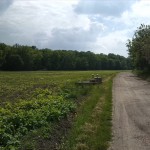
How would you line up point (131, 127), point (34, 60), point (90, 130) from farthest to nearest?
1. point (34, 60)
2. point (131, 127)
3. point (90, 130)

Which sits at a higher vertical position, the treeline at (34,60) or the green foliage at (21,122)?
the treeline at (34,60)

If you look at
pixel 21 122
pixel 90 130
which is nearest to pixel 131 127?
pixel 90 130

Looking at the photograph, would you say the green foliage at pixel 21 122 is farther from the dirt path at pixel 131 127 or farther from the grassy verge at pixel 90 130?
the dirt path at pixel 131 127

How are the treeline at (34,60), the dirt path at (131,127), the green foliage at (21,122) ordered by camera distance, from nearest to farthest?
1. the green foliage at (21,122)
2. the dirt path at (131,127)
3. the treeline at (34,60)

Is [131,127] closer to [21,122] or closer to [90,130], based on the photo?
[90,130]

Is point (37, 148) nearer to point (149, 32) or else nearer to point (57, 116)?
point (57, 116)

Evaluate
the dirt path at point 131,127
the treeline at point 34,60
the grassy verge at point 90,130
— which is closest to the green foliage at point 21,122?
the grassy verge at point 90,130

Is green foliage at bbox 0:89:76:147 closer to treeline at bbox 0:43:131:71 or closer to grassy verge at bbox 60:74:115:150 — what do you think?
grassy verge at bbox 60:74:115:150

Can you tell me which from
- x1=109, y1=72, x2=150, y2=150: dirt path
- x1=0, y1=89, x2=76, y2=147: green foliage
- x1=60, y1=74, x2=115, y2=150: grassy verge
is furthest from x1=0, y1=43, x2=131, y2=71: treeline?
x1=0, y1=89, x2=76, y2=147: green foliage

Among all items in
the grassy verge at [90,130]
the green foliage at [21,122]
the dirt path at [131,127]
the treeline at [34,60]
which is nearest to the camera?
the green foliage at [21,122]

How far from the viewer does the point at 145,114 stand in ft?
54.3

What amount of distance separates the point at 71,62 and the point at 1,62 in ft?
186

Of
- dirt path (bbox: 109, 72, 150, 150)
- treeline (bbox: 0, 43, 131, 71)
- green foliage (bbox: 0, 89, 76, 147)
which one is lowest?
dirt path (bbox: 109, 72, 150, 150)

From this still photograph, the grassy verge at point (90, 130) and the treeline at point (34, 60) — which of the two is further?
the treeline at point (34, 60)
